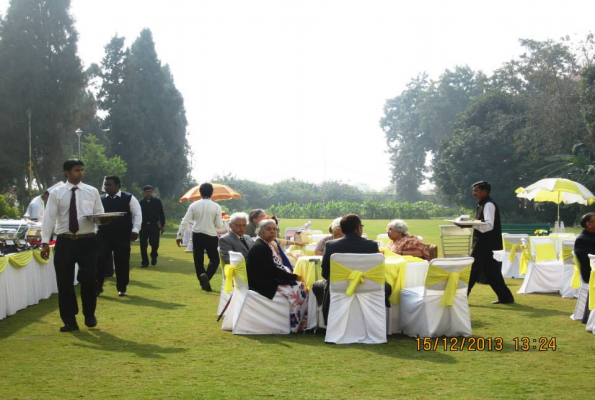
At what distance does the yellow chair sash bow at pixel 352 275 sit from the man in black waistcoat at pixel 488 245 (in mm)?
3328

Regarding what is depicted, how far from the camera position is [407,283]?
335 inches

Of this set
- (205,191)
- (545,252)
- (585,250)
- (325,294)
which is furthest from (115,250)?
(545,252)

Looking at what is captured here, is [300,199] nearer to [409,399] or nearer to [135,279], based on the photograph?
[135,279]

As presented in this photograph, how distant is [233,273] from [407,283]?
2065mm

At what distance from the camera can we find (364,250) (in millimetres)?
7629

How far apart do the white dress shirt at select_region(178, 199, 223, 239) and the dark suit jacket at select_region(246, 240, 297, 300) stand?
416 centimetres

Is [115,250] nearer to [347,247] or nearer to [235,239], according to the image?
[235,239]

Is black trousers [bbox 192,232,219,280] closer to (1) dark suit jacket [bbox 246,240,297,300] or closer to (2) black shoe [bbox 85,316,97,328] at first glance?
(2) black shoe [bbox 85,316,97,328]

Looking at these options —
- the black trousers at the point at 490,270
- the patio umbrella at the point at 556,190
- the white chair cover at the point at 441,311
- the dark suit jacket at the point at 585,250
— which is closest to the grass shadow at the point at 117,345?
the white chair cover at the point at 441,311

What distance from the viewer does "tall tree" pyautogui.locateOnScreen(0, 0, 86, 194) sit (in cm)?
4028

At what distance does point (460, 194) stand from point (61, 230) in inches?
1725

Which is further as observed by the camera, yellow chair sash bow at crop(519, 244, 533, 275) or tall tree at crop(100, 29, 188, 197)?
tall tree at crop(100, 29, 188, 197)

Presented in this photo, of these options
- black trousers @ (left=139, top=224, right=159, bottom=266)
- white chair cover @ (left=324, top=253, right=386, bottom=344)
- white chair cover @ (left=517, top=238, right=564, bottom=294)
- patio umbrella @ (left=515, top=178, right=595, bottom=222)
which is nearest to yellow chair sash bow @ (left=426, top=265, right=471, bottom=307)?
white chair cover @ (left=324, top=253, right=386, bottom=344)

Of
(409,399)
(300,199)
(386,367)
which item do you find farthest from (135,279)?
(300,199)
